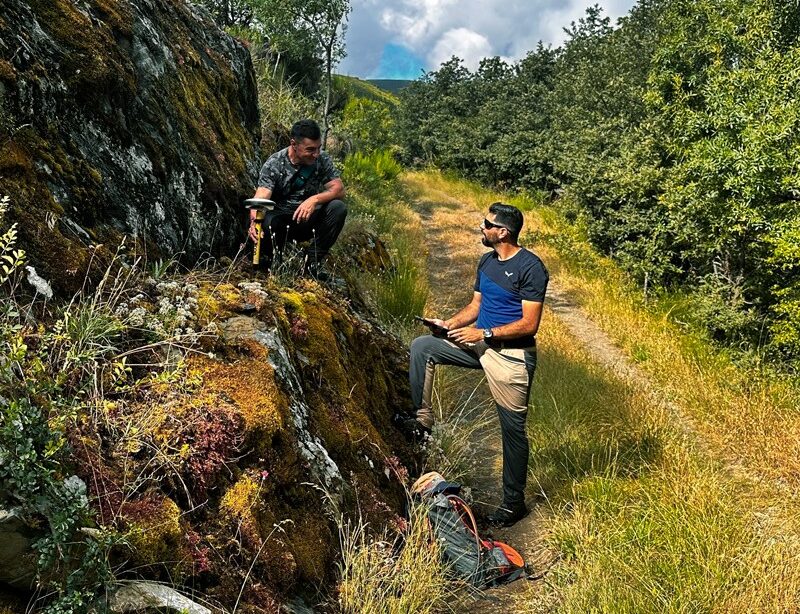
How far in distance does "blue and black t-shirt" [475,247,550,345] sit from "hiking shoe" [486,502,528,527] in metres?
1.19

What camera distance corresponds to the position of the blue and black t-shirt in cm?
406

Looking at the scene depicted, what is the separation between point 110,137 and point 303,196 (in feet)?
5.65

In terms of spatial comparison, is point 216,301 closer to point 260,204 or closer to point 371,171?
point 260,204

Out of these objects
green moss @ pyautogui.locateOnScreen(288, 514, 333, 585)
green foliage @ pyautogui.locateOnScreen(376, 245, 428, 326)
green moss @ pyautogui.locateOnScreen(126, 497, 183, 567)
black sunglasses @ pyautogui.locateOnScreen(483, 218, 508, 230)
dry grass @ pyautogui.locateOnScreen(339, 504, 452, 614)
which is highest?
black sunglasses @ pyautogui.locateOnScreen(483, 218, 508, 230)

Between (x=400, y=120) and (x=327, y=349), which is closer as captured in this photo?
(x=327, y=349)

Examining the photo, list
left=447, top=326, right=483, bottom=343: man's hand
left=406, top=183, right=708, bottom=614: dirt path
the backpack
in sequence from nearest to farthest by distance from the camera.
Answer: the backpack, left=406, top=183, right=708, bottom=614: dirt path, left=447, top=326, right=483, bottom=343: man's hand

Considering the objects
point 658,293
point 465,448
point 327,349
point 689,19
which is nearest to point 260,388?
point 327,349

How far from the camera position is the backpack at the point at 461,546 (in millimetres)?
3311

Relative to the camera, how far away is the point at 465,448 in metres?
4.63

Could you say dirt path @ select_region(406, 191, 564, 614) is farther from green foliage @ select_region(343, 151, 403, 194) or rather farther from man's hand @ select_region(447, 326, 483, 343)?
green foliage @ select_region(343, 151, 403, 194)

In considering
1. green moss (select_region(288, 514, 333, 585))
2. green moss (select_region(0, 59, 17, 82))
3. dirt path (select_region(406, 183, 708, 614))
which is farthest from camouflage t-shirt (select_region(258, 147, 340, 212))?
green moss (select_region(288, 514, 333, 585))

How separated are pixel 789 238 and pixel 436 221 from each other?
42.1 ft

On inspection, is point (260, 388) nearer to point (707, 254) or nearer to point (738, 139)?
point (738, 139)

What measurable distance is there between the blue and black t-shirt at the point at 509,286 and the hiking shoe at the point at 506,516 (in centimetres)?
119
